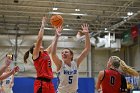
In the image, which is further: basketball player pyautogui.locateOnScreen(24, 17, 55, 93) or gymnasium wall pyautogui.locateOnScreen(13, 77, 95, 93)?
gymnasium wall pyautogui.locateOnScreen(13, 77, 95, 93)

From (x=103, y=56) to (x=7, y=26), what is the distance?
23.8 ft

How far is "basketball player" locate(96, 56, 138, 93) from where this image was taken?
4.63 metres

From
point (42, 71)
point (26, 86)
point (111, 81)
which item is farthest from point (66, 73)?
point (26, 86)

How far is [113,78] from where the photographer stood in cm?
466

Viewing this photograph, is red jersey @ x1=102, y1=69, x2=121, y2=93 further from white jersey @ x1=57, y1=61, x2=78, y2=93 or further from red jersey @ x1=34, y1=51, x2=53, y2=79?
red jersey @ x1=34, y1=51, x2=53, y2=79

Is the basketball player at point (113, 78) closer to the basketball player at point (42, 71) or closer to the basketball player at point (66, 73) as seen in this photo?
the basketball player at point (66, 73)

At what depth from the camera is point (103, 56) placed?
822 inches

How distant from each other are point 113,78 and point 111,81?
0.20 ft

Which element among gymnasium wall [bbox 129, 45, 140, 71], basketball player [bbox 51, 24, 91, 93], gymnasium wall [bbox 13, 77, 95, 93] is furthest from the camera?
gymnasium wall [bbox 129, 45, 140, 71]

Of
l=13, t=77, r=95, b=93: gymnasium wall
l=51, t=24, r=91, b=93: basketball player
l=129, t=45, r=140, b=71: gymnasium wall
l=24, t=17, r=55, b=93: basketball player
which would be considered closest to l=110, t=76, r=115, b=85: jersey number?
l=51, t=24, r=91, b=93: basketball player

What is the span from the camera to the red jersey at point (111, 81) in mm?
4633

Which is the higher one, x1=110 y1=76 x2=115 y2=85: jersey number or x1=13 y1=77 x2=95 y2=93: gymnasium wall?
x1=110 y1=76 x2=115 y2=85: jersey number

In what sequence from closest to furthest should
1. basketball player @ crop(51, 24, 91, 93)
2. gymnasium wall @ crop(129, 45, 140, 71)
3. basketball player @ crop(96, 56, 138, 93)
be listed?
basketball player @ crop(51, 24, 91, 93)
basketball player @ crop(96, 56, 138, 93)
gymnasium wall @ crop(129, 45, 140, 71)

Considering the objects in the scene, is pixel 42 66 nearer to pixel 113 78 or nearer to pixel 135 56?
pixel 113 78
